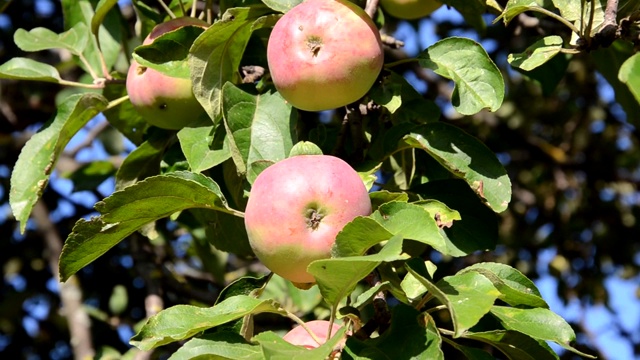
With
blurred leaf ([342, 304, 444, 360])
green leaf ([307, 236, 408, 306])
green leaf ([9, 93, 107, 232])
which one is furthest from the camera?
→ green leaf ([9, 93, 107, 232])

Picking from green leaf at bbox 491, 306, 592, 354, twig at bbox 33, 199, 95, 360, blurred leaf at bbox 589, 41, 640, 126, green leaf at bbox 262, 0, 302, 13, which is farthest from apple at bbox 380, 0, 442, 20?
twig at bbox 33, 199, 95, 360

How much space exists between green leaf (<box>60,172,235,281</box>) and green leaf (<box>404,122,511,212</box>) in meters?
0.37

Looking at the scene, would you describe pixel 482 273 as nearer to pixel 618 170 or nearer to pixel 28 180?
pixel 28 180

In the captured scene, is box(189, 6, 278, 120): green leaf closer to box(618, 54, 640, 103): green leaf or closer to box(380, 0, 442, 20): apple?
box(380, 0, 442, 20): apple

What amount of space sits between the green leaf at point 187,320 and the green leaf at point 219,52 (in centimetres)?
38

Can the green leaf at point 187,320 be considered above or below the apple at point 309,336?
above

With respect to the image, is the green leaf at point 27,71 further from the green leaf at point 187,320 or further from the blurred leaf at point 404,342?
the blurred leaf at point 404,342

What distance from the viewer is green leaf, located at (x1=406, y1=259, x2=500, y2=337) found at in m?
1.14

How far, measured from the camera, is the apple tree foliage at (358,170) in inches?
49.6

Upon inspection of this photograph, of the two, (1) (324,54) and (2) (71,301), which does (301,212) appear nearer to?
(1) (324,54)

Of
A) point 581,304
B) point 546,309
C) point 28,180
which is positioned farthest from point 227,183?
point 581,304

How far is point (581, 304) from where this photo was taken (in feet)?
12.3

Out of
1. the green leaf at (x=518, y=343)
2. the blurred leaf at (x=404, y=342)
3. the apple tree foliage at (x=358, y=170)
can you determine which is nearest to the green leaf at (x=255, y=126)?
the apple tree foliage at (x=358, y=170)

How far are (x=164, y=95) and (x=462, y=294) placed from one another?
696 millimetres
